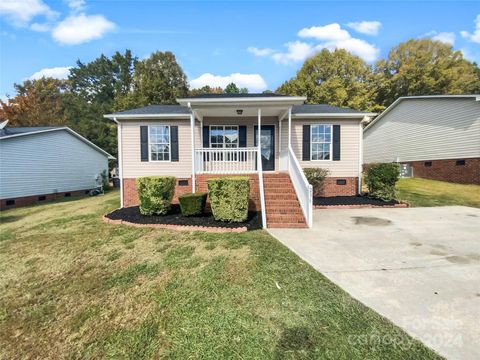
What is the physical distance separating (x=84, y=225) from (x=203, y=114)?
18.2 feet

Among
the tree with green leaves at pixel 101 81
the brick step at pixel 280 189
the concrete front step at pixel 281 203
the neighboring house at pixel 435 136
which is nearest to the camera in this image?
the concrete front step at pixel 281 203

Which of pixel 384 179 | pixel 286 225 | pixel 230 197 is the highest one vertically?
pixel 384 179

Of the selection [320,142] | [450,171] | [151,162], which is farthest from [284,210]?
[450,171]

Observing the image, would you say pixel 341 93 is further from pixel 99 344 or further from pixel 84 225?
pixel 99 344

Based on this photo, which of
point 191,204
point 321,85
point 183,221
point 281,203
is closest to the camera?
point 183,221

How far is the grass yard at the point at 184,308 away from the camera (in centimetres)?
218

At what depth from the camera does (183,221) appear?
632cm

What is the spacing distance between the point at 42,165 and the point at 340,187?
52.9 ft

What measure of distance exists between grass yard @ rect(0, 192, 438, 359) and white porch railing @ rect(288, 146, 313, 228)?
1.57m

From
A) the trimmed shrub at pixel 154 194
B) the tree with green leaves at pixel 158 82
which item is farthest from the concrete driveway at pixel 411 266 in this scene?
the tree with green leaves at pixel 158 82

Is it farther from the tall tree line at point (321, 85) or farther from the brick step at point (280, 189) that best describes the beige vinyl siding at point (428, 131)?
the brick step at point (280, 189)

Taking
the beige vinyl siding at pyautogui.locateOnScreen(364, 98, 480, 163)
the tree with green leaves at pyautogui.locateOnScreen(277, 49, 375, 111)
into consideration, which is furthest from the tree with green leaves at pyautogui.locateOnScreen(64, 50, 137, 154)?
the beige vinyl siding at pyautogui.locateOnScreen(364, 98, 480, 163)

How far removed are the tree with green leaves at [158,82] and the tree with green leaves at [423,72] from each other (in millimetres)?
22795

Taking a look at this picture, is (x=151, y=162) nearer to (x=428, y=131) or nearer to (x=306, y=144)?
(x=306, y=144)
